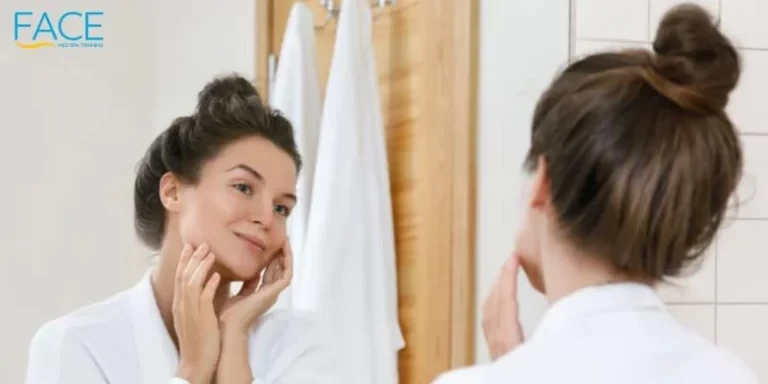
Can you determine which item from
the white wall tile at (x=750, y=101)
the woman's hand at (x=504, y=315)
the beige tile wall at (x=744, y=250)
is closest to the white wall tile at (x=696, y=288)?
the beige tile wall at (x=744, y=250)

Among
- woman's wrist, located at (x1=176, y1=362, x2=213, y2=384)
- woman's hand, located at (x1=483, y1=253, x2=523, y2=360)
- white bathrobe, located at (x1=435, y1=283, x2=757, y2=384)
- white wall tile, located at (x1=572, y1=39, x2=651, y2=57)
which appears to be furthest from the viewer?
white wall tile, located at (x1=572, y1=39, x2=651, y2=57)

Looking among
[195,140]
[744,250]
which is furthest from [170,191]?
[744,250]

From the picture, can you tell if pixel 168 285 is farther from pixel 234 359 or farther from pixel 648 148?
pixel 648 148

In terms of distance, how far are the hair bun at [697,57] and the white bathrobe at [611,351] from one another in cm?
17

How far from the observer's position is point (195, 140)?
1.14 meters

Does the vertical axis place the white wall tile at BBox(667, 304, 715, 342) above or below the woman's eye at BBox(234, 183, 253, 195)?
below

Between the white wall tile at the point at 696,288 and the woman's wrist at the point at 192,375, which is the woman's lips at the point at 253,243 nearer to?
the woman's wrist at the point at 192,375

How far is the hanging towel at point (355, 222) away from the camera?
47.1 inches

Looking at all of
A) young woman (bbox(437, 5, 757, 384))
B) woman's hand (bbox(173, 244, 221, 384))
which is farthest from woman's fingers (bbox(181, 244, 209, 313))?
young woman (bbox(437, 5, 757, 384))

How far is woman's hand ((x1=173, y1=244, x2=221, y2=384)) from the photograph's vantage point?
113 cm

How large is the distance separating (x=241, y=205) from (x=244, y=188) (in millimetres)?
21

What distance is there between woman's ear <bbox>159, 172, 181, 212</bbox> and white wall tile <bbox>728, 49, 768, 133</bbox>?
0.77m

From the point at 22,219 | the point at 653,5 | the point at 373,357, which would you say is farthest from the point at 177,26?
→ the point at 653,5

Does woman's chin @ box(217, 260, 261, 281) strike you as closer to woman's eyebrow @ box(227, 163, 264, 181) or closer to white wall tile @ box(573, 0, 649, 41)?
woman's eyebrow @ box(227, 163, 264, 181)
